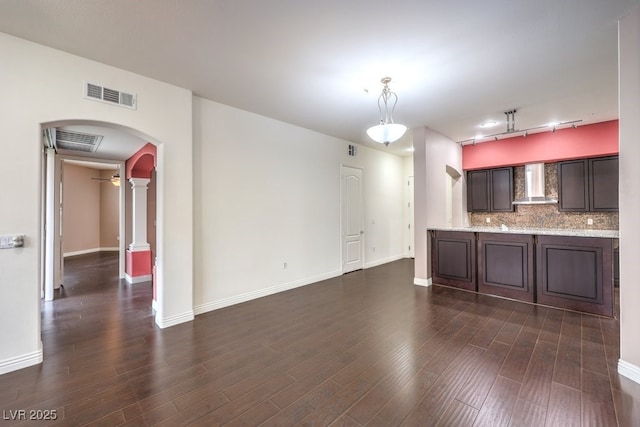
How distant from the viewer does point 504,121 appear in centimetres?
481

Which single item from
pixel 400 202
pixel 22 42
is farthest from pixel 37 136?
pixel 400 202

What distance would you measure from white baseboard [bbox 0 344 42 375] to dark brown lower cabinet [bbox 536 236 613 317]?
237 inches

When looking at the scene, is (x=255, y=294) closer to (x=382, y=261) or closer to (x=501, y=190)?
(x=382, y=261)

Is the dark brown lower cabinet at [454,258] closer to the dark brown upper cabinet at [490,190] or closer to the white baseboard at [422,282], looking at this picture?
the white baseboard at [422,282]

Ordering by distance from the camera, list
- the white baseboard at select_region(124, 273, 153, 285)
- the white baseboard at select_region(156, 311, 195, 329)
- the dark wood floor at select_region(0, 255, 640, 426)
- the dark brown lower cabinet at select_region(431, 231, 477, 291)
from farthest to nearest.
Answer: the white baseboard at select_region(124, 273, 153, 285)
the dark brown lower cabinet at select_region(431, 231, 477, 291)
the white baseboard at select_region(156, 311, 195, 329)
the dark wood floor at select_region(0, 255, 640, 426)

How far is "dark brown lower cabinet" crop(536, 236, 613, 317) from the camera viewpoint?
3.47 metres

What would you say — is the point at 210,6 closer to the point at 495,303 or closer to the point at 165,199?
the point at 165,199

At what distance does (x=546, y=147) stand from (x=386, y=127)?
176 inches

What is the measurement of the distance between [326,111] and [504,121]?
3.22m

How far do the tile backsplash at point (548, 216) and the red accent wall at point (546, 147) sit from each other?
38cm

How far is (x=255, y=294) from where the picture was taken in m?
4.36

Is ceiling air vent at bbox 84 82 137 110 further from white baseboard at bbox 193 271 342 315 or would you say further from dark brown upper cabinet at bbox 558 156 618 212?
dark brown upper cabinet at bbox 558 156 618 212

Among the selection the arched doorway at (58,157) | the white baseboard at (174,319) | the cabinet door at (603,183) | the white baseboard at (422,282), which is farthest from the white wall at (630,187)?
the arched doorway at (58,157)

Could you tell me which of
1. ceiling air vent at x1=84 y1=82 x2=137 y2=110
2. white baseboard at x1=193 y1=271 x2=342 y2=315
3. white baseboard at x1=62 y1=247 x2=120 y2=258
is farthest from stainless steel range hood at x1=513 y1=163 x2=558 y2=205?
white baseboard at x1=62 y1=247 x2=120 y2=258
